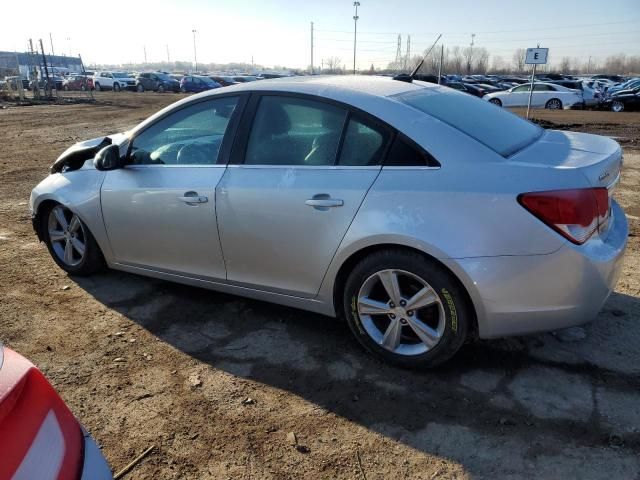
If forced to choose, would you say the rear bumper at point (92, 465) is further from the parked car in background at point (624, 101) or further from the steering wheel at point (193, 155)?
the parked car in background at point (624, 101)

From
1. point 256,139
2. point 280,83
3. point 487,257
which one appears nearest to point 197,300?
point 256,139

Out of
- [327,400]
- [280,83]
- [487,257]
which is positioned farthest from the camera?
[280,83]

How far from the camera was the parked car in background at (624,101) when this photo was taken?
23703 mm

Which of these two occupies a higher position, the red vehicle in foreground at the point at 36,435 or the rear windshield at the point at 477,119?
the rear windshield at the point at 477,119

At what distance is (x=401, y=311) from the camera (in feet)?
10.0

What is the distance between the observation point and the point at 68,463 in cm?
156

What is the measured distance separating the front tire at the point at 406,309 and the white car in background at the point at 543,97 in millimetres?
24448

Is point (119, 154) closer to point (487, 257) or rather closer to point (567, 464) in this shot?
point (487, 257)

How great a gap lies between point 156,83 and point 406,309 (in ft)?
151

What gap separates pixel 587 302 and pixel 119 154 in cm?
330

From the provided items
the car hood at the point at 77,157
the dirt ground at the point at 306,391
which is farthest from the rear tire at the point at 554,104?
the car hood at the point at 77,157

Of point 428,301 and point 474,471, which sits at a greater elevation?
point 428,301

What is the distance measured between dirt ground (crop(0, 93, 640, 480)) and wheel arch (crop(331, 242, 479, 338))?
364 mm

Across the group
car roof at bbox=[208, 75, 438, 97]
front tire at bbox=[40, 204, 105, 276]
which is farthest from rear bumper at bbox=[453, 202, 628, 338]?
front tire at bbox=[40, 204, 105, 276]
